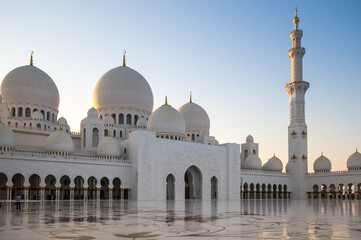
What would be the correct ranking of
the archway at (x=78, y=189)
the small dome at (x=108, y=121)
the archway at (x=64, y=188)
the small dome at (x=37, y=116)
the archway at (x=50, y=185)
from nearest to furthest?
the archway at (x=50, y=185), the archway at (x=64, y=188), the archway at (x=78, y=189), the small dome at (x=37, y=116), the small dome at (x=108, y=121)

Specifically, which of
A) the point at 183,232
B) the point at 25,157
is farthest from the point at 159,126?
the point at 183,232

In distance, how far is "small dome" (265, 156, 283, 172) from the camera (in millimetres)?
44750

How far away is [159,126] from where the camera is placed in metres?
35.7

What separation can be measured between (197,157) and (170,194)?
12.8 ft

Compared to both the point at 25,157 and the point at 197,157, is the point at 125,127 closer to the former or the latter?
the point at 197,157

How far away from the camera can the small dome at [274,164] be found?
44.8 meters

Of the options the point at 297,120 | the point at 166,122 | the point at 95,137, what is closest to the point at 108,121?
the point at 95,137

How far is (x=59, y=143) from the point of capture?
29.2m

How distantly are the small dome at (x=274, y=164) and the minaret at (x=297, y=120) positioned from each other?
186cm

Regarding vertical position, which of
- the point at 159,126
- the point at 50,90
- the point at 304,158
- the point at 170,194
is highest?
the point at 50,90

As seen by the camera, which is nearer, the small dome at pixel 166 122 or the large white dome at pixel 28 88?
the large white dome at pixel 28 88

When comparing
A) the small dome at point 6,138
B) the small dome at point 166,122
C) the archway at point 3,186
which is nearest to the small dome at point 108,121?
the small dome at point 166,122

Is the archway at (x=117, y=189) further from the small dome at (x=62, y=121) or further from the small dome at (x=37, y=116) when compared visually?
the small dome at (x=37, y=116)

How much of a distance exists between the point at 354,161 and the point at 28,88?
31798mm
